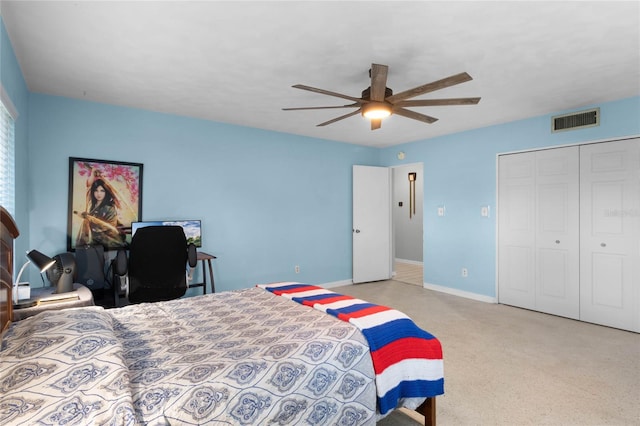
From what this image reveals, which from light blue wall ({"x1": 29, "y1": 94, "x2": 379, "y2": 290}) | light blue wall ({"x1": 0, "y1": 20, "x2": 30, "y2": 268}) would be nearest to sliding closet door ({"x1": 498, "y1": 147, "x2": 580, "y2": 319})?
light blue wall ({"x1": 29, "y1": 94, "x2": 379, "y2": 290})

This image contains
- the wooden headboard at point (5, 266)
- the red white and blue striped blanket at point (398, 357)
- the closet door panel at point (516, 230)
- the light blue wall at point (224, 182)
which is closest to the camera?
the wooden headboard at point (5, 266)

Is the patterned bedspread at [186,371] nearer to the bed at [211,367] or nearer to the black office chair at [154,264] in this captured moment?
the bed at [211,367]

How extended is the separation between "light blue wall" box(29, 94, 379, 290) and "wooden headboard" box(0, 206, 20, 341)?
1.86 metres

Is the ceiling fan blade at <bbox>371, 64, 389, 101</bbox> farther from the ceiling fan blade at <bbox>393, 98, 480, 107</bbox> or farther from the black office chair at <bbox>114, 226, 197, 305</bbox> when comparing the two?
the black office chair at <bbox>114, 226, 197, 305</bbox>

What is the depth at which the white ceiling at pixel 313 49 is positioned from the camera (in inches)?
81.0

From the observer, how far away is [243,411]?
4.50 feet

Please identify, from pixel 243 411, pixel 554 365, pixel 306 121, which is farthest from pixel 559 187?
pixel 243 411

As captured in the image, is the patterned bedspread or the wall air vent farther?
the wall air vent

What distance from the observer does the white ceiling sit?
2059 mm

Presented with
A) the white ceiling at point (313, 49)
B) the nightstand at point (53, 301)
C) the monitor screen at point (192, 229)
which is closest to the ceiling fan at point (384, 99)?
the white ceiling at point (313, 49)

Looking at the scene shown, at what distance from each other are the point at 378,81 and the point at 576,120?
9.63 feet

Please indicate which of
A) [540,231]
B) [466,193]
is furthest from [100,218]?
[540,231]

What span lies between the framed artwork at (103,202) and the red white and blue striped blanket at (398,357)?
291 cm

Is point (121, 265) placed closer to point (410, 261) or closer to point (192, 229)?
point (192, 229)
